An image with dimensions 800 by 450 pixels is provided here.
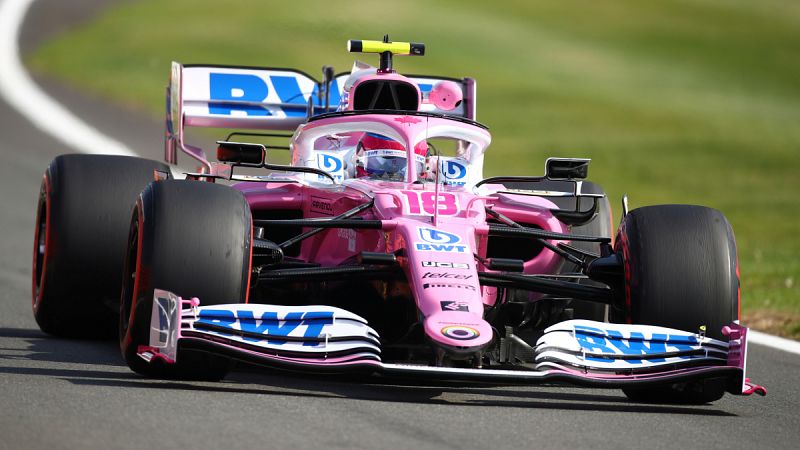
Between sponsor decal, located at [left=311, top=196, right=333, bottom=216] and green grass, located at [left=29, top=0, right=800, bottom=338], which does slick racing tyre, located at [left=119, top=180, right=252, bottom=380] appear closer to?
sponsor decal, located at [left=311, top=196, right=333, bottom=216]

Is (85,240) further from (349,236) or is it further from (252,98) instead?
(252,98)

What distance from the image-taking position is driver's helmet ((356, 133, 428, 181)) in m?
9.80

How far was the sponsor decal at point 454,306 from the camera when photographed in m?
7.65

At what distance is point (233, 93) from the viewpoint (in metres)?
12.8

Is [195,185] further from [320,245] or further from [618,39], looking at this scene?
[618,39]

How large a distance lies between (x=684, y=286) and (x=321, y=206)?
2498 millimetres

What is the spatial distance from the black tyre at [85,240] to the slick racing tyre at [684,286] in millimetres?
3465

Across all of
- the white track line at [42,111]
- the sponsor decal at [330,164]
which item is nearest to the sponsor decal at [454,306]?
the sponsor decal at [330,164]

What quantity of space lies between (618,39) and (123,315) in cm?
3708

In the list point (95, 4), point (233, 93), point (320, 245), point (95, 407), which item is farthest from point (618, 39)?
point (95, 407)

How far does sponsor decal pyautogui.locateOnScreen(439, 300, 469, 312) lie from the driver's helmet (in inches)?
84.3

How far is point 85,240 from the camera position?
31.6ft

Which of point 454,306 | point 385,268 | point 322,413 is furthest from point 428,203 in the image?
point 322,413

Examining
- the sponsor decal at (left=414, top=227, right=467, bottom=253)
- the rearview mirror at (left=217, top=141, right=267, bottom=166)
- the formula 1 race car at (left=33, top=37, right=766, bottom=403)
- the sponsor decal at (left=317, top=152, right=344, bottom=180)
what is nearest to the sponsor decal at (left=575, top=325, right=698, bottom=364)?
the formula 1 race car at (left=33, top=37, right=766, bottom=403)
